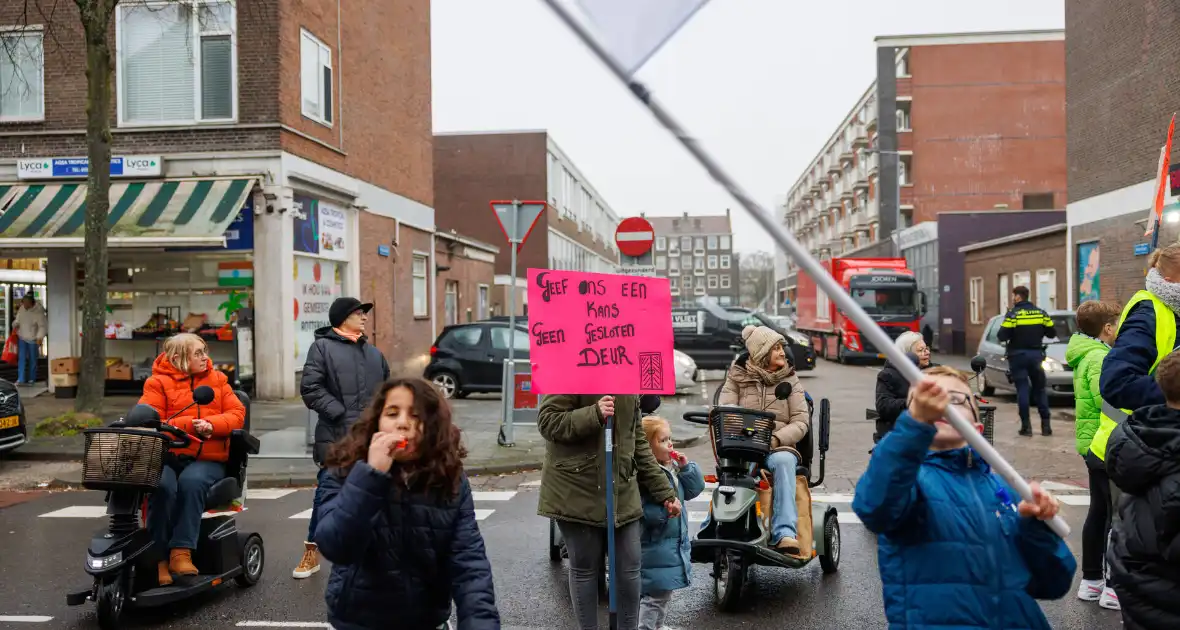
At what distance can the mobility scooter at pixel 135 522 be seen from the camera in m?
4.96

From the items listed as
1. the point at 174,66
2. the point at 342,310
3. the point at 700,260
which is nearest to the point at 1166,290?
the point at 342,310

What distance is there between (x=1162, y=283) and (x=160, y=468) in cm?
531

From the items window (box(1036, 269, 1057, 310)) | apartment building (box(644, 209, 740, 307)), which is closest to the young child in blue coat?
window (box(1036, 269, 1057, 310))

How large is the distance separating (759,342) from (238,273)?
1381cm

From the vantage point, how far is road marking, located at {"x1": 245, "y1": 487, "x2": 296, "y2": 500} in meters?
9.20

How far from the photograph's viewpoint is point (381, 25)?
22391 mm

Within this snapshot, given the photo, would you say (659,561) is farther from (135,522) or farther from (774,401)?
(135,522)

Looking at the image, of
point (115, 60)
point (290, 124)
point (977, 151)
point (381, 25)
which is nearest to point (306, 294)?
point (290, 124)

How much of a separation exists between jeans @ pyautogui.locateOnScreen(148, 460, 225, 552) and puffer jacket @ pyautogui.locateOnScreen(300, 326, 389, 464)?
40.5 inches

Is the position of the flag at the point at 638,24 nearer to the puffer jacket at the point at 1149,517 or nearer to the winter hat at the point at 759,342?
the puffer jacket at the point at 1149,517

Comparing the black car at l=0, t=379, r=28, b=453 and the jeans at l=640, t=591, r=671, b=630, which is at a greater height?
the black car at l=0, t=379, r=28, b=453

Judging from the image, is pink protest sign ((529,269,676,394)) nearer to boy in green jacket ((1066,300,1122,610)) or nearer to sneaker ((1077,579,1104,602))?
boy in green jacket ((1066,300,1122,610))

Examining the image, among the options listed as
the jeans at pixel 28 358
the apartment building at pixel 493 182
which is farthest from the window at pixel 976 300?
the jeans at pixel 28 358

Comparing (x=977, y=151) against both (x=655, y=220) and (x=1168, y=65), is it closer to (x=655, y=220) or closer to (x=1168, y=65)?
(x=1168, y=65)
